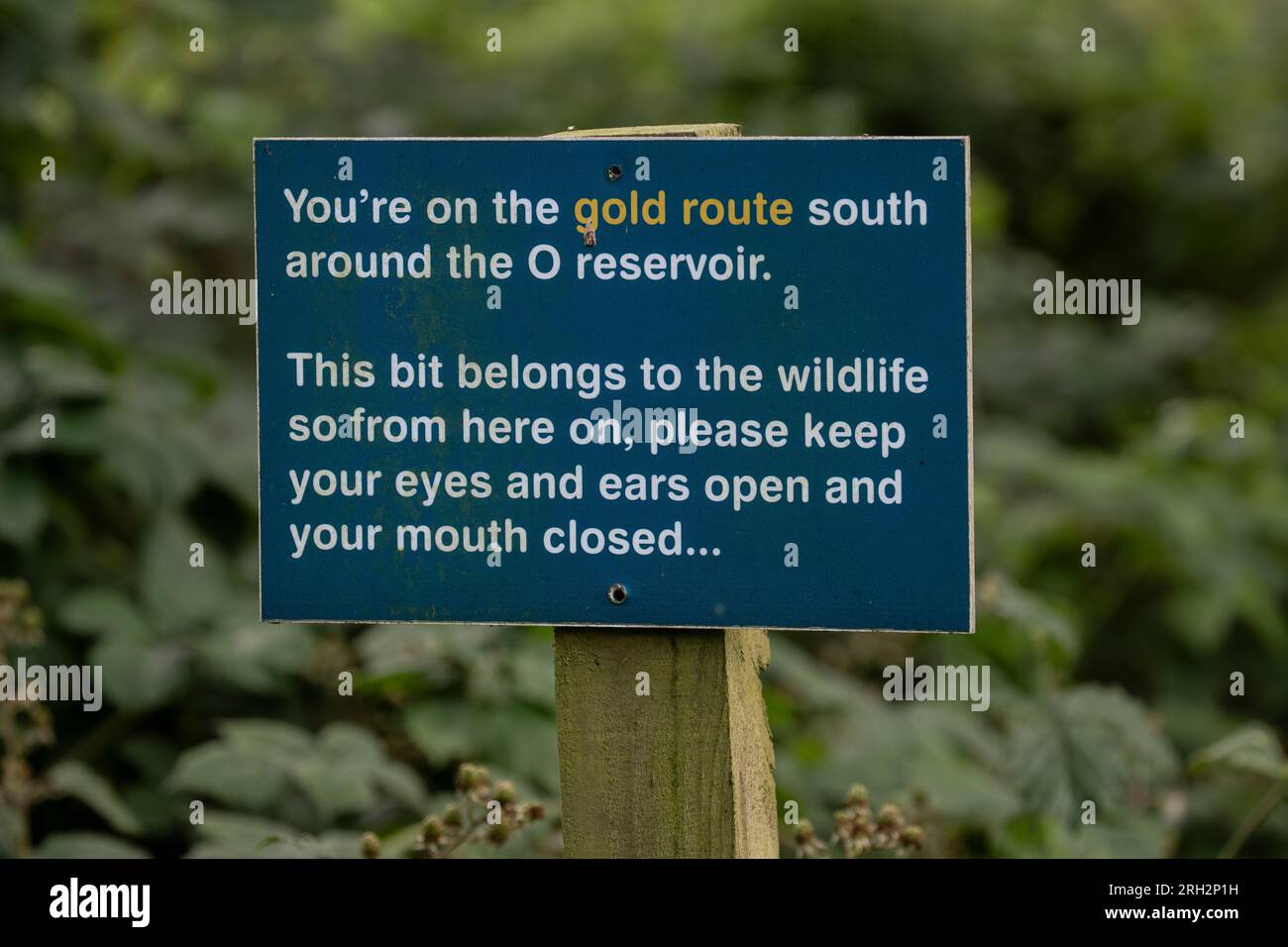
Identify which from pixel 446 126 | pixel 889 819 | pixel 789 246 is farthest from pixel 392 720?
pixel 446 126

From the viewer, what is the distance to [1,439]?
10.7ft

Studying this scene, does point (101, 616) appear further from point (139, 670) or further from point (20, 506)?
point (20, 506)

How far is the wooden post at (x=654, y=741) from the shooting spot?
5.97 ft

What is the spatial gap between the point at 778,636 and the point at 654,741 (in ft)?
8.81

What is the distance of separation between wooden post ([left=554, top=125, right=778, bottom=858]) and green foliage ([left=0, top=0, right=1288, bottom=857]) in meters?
0.60

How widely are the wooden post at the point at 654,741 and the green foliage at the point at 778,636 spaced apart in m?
0.60

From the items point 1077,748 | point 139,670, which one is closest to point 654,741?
point 1077,748

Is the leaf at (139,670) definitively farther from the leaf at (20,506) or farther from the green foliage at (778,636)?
the leaf at (20,506)

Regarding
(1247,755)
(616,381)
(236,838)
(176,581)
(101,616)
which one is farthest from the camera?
(176,581)

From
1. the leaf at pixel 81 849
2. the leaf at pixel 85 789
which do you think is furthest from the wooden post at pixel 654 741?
the leaf at pixel 85 789

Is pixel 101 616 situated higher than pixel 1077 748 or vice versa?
pixel 101 616

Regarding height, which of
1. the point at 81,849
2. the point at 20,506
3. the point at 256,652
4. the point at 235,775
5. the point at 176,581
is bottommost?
the point at 81,849

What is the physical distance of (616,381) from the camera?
176cm

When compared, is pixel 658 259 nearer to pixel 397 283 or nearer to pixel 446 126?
pixel 397 283
